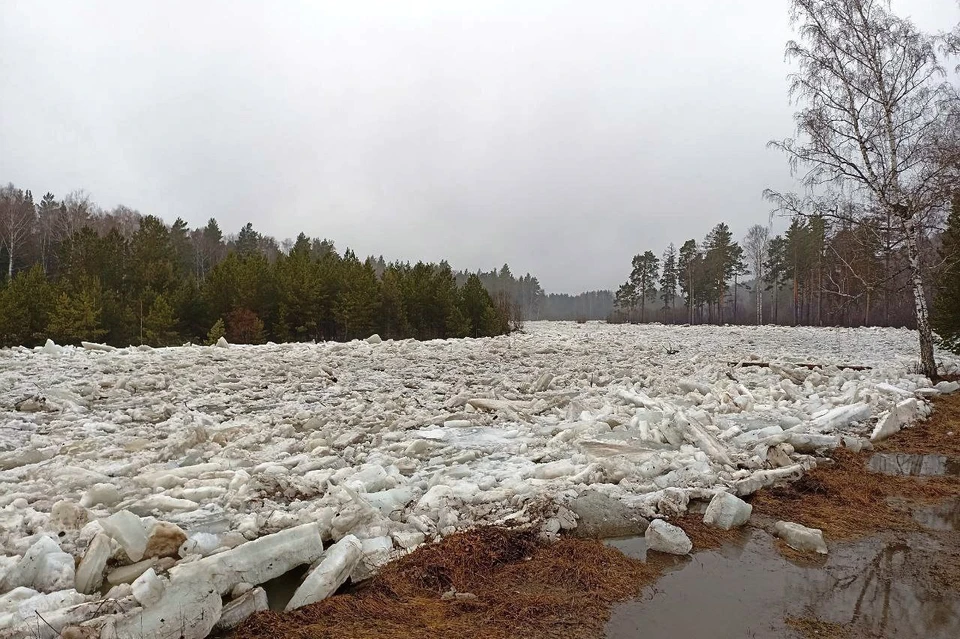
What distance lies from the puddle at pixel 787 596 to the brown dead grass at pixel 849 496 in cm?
38

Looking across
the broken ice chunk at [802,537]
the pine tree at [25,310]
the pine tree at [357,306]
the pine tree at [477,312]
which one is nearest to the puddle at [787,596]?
the broken ice chunk at [802,537]

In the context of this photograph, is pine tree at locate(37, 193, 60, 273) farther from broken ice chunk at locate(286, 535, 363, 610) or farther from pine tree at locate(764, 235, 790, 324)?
pine tree at locate(764, 235, 790, 324)

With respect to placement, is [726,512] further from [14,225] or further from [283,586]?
[14,225]

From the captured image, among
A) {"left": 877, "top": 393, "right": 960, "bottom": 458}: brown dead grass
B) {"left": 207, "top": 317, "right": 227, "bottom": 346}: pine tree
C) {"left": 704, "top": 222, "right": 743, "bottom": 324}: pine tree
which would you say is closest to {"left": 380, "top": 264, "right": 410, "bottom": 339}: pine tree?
{"left": 207, "top": 317, "right": 227, "bottom": 346}: pine tree

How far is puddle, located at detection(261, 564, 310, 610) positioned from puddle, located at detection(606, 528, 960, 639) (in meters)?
1.89

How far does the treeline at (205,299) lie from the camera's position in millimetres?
22438

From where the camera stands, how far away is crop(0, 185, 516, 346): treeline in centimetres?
2244

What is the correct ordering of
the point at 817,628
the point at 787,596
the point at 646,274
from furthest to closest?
the point at 646,274, the point at 787,596, the point at 817,628

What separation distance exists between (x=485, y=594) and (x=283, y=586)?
50.3 inches

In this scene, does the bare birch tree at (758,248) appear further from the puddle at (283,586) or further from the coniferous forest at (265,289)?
the puddle at (283,586)

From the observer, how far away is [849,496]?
4.50 metres

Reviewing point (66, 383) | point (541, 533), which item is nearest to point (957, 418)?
point (541, 533)

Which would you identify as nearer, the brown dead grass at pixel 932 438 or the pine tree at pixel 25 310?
the brown dead grass at pixel 932 438

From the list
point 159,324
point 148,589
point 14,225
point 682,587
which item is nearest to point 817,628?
point 682,587
